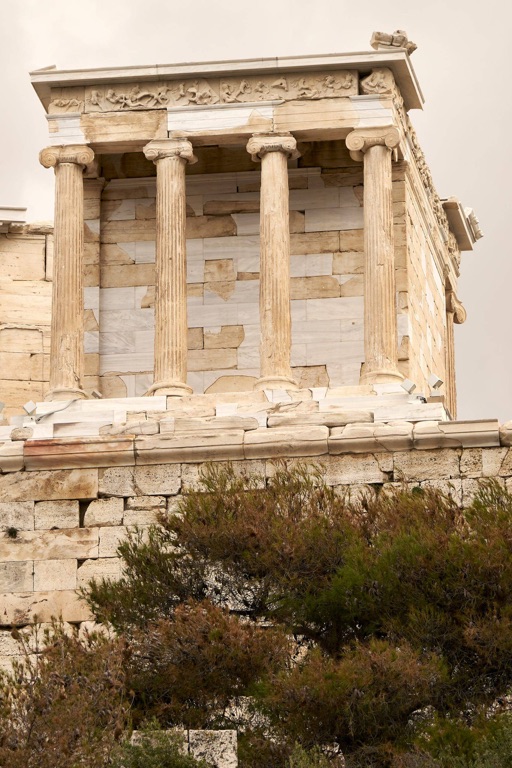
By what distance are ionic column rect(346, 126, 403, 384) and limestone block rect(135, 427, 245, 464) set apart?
204cm

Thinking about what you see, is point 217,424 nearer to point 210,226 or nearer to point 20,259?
point 210,226

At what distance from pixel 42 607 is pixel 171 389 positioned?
3304 mm

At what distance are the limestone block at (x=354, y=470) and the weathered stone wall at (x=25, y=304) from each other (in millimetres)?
9563

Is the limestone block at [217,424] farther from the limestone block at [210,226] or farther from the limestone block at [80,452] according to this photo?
the limestone block at [210,226]

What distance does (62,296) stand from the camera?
2772 centimetres

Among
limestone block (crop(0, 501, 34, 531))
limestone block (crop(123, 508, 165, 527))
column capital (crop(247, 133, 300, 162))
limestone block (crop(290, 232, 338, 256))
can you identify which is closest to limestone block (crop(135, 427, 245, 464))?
limestone block (crop(123, 508, 165, 527))

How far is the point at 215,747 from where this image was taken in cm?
1944

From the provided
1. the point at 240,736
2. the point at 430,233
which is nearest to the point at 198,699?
the point at 240,736

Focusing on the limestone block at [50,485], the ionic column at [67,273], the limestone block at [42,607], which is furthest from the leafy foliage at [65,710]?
the ionic column at [67,273]

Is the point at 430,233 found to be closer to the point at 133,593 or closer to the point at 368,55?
the point at 368,55

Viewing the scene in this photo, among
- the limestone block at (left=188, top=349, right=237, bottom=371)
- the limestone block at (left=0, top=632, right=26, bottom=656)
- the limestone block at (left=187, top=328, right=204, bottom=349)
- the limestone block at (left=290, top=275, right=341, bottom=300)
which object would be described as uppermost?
the limestone block at (left=290, top=275, right=341, bottom=300)

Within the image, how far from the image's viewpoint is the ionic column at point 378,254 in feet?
88.7

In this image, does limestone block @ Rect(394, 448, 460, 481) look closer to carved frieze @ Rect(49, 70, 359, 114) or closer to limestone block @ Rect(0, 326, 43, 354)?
carved frieze @ Rect(49, 70, 359, 114)

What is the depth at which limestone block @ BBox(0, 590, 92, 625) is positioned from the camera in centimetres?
2502
